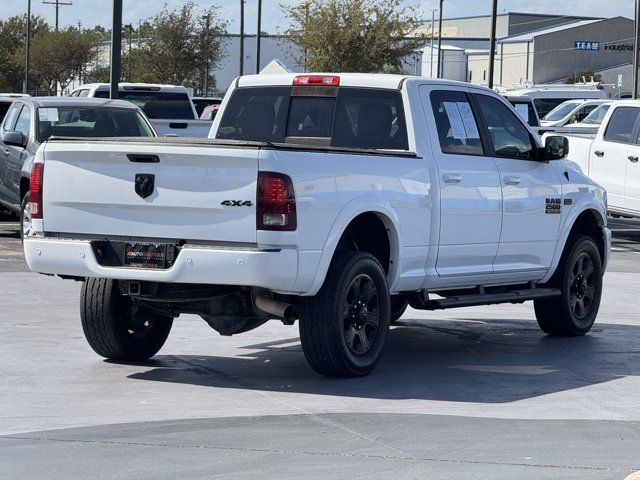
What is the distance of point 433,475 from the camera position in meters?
6.76

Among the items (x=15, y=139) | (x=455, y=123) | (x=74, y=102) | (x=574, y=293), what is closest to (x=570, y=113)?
(x=74, y=102)

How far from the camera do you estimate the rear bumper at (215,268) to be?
8.61m

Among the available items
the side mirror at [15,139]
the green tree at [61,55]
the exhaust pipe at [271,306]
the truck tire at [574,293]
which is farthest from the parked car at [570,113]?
the green tree at [61,55]

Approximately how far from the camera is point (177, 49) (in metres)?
80.6

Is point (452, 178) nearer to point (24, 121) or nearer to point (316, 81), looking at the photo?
point (316, 81)

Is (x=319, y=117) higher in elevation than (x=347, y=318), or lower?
higher

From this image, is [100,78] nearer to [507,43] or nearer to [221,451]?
[507,43]

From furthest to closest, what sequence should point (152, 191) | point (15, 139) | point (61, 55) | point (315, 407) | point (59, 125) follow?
point (61, 55) < point (59, 125) < point (15, 139) < point (152, 191) < point (315, 407)

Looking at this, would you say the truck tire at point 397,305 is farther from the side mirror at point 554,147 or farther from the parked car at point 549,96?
the parked car at point 549,96

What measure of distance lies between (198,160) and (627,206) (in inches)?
523

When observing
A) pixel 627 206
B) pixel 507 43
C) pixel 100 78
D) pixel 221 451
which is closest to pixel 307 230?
pixel 221 451

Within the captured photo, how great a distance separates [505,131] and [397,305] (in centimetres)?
161

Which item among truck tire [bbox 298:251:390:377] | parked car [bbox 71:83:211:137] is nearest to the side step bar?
truck tire [bbox 298:251:390:377]

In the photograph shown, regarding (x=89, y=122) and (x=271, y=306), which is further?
(x=89, y=122)
